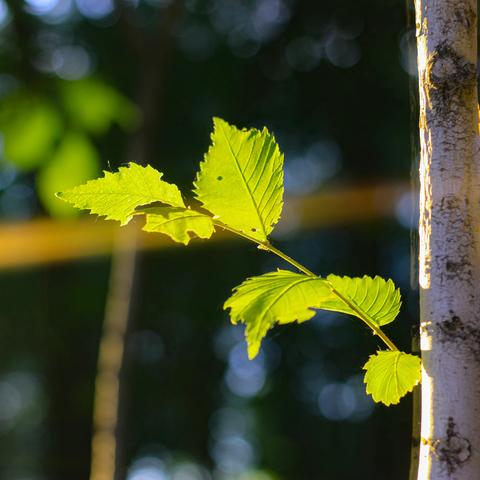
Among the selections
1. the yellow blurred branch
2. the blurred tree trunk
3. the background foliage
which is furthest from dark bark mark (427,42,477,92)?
the background foliage

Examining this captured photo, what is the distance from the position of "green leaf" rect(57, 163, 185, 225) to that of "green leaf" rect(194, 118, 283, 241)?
33mm

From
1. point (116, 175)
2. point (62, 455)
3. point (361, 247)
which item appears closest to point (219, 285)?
point (361, 247)

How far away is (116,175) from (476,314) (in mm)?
253

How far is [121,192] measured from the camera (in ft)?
1.69

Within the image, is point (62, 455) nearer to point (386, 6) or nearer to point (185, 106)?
point (185, 106)

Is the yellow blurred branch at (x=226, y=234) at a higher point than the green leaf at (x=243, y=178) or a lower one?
higher

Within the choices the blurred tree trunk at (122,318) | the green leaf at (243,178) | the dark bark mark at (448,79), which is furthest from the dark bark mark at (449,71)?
the blurred tree trunk at (122,318)

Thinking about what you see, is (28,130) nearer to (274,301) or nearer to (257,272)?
(274,301)

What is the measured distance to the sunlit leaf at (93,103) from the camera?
1254 mm

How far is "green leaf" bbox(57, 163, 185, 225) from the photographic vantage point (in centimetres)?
51

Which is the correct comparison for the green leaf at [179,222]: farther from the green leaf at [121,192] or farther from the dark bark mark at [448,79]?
the dark bark mark at [448,79]

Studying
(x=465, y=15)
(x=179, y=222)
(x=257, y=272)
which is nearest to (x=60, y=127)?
(x=179, y=222)

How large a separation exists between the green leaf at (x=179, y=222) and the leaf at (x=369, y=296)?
0.10 m

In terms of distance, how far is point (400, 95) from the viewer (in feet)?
24.7
